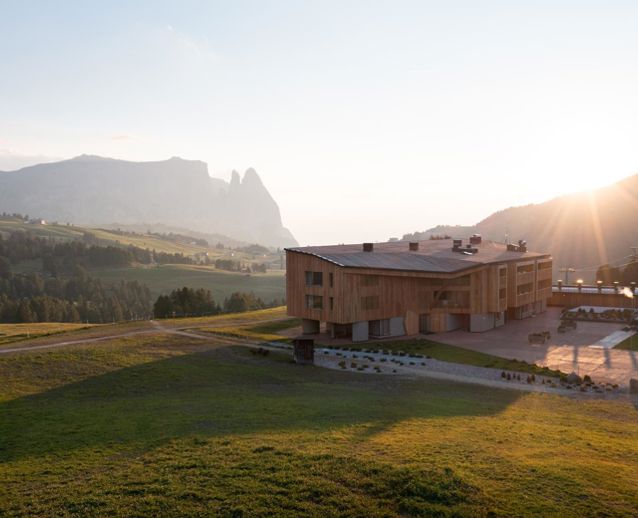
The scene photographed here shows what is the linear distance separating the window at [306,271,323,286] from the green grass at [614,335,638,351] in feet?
111

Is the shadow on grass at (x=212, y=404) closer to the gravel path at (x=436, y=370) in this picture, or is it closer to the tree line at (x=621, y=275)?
the gravel path at (x=436, y=370)

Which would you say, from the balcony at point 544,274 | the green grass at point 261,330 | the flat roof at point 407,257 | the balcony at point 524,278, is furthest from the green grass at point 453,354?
the balcony at point 544,274

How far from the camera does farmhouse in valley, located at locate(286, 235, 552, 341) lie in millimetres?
67188

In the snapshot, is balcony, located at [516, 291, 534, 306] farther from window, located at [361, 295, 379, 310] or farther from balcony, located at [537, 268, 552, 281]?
window, located at [361, 295, 379, 310]

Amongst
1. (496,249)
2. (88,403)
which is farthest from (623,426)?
(496,249)

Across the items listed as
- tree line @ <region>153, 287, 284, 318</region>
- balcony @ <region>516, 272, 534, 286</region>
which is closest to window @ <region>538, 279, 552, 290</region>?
balcony @ <region>516, 272, 534, 286</region>

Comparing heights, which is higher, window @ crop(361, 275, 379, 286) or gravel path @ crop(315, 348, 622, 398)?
window @ crop(361, 275, 379, 286)

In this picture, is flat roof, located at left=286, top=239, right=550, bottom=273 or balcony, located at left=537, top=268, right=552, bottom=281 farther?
balcony, located at left=537, top=268, right=552, bottom=281

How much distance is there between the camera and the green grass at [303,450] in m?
17.7

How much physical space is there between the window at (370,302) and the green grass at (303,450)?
82.5 feet

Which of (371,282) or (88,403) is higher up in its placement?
(371,282)

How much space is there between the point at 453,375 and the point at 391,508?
33.9 meters

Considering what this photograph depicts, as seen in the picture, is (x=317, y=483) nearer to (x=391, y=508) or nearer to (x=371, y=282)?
(x=391, y=508)

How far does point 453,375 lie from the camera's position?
49.8 metres
